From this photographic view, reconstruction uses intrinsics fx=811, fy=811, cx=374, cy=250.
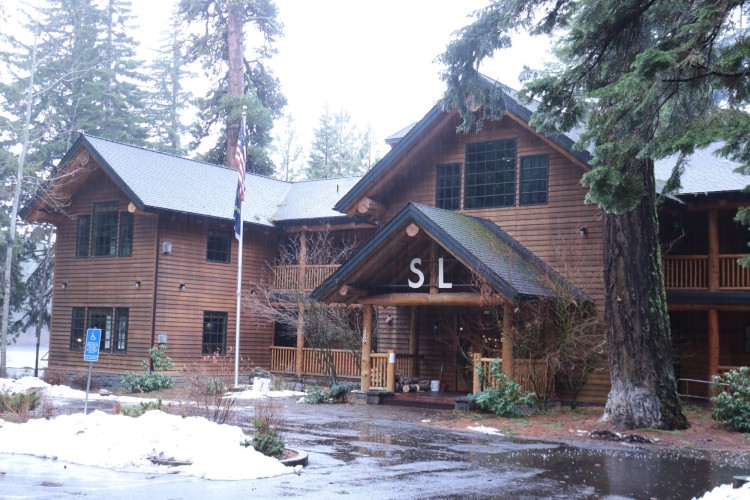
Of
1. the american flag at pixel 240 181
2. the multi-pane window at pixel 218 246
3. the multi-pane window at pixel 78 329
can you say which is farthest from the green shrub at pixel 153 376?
the american flag at pixel 240 181

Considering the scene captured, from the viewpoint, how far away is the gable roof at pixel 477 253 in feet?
60.0

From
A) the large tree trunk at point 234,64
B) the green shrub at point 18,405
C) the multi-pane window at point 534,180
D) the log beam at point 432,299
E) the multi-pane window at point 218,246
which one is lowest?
the green shrub at point 18,405

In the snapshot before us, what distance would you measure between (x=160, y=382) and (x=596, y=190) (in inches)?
696

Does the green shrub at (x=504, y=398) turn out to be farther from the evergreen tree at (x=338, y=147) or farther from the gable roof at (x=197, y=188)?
the evergreen tree at (x=338, y=147)

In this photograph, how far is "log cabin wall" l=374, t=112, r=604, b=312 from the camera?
68.6 ft

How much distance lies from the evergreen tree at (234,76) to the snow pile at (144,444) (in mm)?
31367

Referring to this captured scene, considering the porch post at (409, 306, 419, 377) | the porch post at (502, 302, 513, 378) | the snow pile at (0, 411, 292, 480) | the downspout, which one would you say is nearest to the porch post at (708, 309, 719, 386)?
the porch post at (502, 302, 513, 378)

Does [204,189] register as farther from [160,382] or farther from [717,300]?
[717,300]

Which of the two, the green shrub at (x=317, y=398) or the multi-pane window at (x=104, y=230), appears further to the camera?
the multi-pane window at (x=104, y=230)

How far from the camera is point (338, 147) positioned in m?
70.4

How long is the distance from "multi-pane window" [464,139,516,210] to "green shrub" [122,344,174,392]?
35.9 ft

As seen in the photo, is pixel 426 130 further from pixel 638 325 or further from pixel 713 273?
pixel 638 325

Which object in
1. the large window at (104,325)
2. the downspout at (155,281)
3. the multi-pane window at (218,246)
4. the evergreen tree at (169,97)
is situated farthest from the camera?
the evergreen tree at (169,97)

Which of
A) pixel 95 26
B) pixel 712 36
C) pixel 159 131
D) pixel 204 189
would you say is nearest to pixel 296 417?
pixel 712 36
